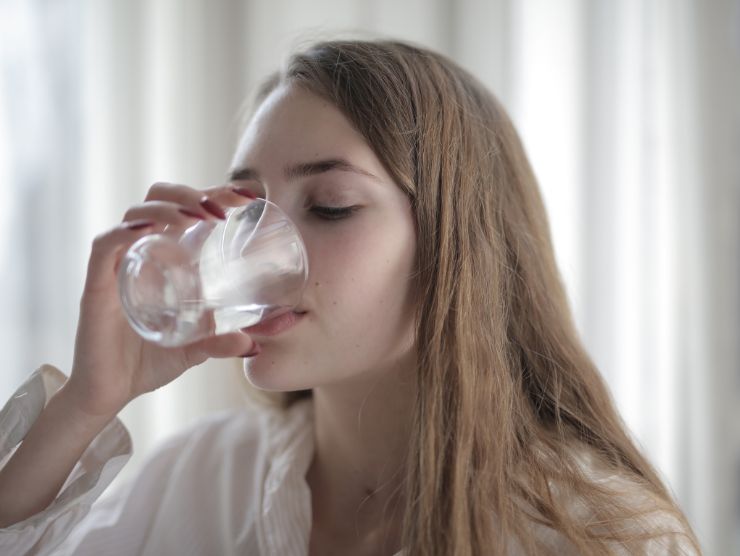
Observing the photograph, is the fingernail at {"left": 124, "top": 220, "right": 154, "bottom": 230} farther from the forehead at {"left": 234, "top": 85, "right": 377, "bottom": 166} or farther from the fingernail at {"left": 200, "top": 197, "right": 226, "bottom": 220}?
the forehead at {"left": 234, "top": 85, "right": 377, "bottom": 166}

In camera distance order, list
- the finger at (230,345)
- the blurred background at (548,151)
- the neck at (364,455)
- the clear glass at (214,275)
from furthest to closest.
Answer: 1. the blurred background at (548,151)
2. the neck at (364,455)
3. the finger at (230,345)
4. the clear glass at (214,275)

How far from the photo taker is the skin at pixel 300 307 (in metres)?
0.83

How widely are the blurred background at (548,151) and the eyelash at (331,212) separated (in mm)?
571

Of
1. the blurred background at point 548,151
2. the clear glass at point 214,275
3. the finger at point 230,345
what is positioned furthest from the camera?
the blurred background at point 548,151

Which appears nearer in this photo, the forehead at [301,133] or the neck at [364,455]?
the forehead at [301,133]

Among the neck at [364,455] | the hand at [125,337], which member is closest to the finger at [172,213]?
the hand at [125,337]

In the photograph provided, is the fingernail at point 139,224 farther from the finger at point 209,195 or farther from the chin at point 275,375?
the chin at point 275,375

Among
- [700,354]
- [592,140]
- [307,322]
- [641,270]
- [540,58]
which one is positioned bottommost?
[700,354]

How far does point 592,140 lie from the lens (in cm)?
143

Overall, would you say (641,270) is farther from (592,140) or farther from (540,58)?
(540,58)

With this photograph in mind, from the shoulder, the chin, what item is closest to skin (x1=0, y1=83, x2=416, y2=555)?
the chin

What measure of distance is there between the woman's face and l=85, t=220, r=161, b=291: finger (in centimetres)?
16

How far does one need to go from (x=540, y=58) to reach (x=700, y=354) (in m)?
0.70

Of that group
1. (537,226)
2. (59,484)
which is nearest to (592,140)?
(537,226)
